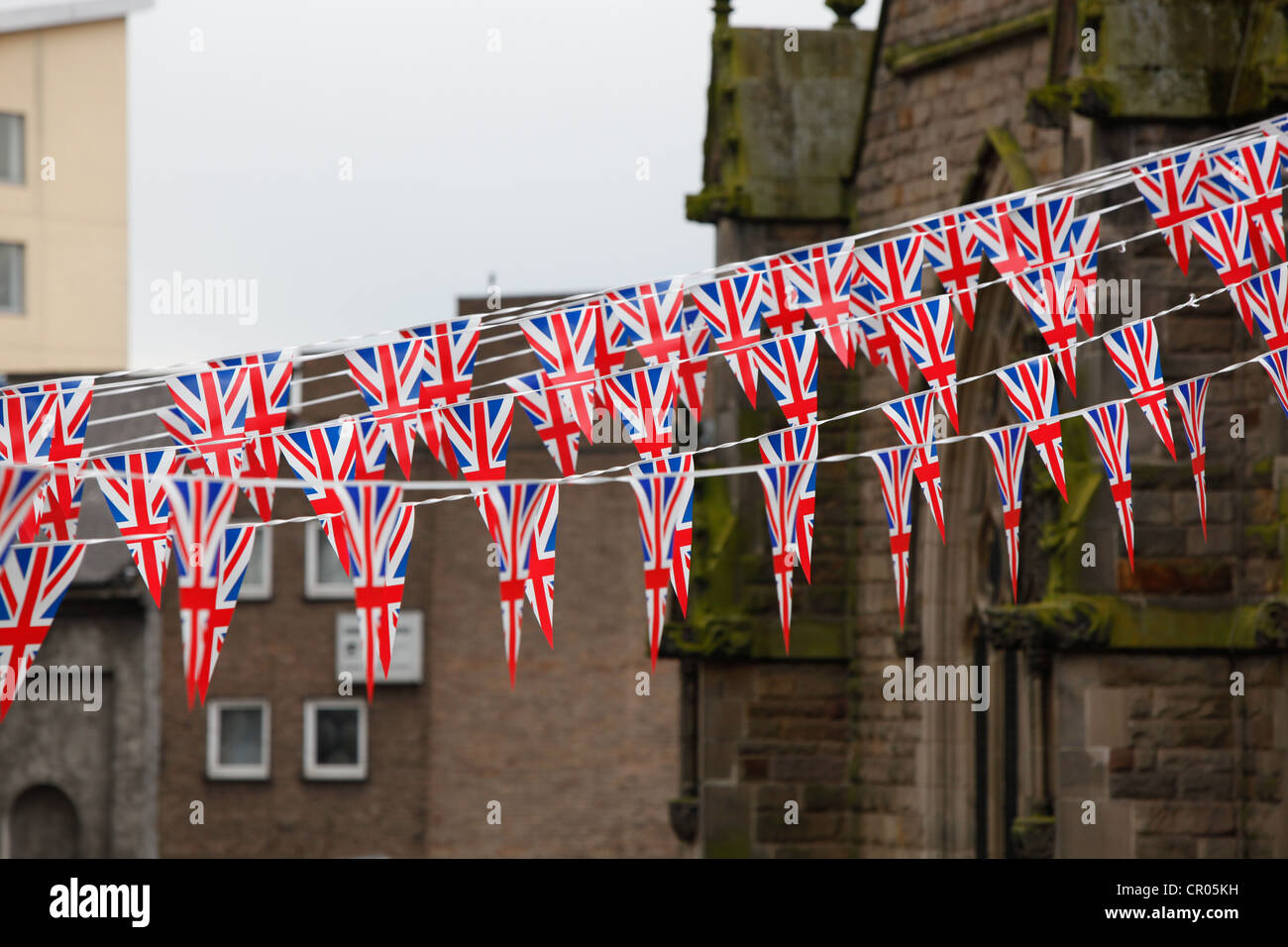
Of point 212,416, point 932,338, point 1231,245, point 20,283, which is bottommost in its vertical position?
point 212,416

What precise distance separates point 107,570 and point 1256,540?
2461 centimetres

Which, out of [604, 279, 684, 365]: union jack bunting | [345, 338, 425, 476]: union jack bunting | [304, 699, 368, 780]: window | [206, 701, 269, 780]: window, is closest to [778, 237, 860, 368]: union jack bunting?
[604, 279, 684, 365]: union jack bunting

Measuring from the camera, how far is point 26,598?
35.0ft

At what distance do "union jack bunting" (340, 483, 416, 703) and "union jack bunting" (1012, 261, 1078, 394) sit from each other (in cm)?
354

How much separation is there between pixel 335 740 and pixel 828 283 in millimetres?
28127

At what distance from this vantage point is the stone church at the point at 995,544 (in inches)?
537

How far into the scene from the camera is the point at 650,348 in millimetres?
12211

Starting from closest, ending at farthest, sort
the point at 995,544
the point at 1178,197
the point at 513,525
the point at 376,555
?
1. the point at 376,555
2. the point at 513,525
3. the point at 1178,197
4. the point at 995,544

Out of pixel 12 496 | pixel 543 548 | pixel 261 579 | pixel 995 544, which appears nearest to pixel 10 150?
pixel 261 579

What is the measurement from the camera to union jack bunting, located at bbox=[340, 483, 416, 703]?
10297 millimetres

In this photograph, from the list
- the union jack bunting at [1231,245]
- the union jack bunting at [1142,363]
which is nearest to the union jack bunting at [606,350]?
the union jack bunting at [1142,363]

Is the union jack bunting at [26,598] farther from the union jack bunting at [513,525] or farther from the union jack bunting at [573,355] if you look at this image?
the union jack bunting at [573,355]

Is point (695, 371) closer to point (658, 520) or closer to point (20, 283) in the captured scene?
point (658, 520)
